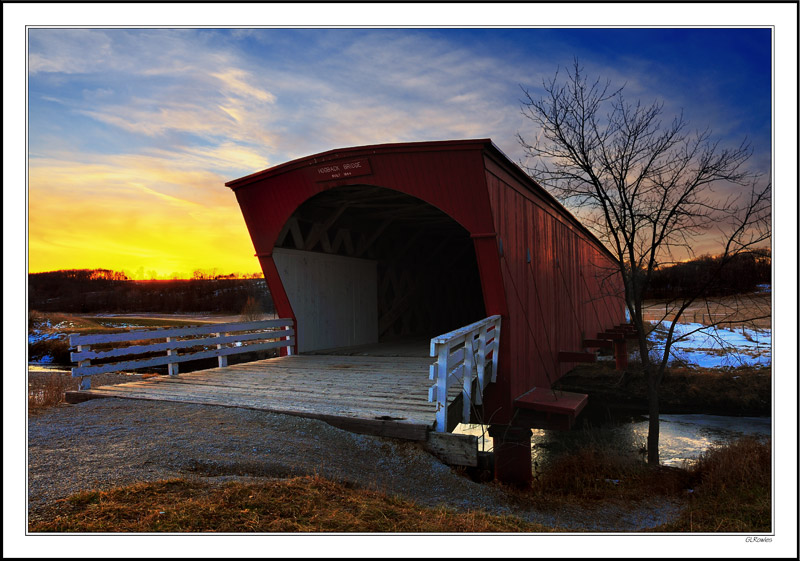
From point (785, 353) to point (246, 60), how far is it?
5.19m

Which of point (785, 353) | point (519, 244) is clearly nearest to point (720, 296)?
point (519, 244)

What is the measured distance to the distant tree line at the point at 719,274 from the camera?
970 cm

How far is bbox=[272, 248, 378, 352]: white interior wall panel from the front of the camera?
11.7 m

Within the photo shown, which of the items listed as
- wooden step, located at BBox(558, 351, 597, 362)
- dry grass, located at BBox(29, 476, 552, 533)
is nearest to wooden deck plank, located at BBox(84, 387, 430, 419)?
dry grass, located at BBox(29, 476, 552, 533)

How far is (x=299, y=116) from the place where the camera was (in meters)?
6.69

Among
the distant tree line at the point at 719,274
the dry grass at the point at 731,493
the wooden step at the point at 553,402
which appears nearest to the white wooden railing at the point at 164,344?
the wooden step at the point at 553,402

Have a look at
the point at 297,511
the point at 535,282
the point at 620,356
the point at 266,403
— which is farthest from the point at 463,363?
the point at 620,356

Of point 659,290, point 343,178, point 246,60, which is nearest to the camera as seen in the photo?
point 246,60

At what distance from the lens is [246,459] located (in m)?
4.88

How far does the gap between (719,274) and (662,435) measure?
14.8 feet

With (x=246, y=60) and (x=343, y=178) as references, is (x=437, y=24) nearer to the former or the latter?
(x=246, y=60)

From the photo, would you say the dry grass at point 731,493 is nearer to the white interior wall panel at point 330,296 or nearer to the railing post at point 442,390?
the railing post at point 442,390

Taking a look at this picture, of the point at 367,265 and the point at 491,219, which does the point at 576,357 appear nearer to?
the point at 491,219

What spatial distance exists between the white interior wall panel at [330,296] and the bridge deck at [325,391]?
1.62 meters
